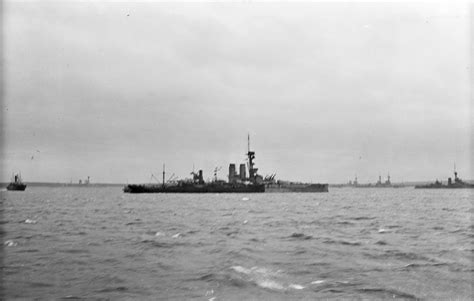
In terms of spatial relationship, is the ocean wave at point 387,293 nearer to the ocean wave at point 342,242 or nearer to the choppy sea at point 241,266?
the choppy sea at point 241,266

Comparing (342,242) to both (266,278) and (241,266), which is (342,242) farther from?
(266,278)

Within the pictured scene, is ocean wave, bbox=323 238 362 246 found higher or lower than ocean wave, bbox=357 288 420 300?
higher

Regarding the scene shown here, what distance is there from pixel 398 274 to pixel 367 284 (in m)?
2.20

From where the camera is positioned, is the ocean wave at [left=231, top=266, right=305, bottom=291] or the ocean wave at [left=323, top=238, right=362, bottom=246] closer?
the ocean wave at [left=231, top=266, right=305, bottom=291]

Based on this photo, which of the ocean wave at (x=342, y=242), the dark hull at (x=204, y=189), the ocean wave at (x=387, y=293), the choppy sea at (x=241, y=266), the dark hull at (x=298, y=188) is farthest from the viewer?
the dark hull at (x=298, y=188)

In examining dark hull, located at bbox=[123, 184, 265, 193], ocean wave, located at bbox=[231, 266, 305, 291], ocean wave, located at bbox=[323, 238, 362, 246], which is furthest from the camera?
dark hull, located at bbox=[123, 184, 265, 193]

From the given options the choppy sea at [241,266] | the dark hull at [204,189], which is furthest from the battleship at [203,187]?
the choppy sea at [241,266]

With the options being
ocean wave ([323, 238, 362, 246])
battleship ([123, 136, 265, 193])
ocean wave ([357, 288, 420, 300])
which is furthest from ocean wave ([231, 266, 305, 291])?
battleship ([123, 136, 265, 193])

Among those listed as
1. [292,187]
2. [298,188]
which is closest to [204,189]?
[292,187]

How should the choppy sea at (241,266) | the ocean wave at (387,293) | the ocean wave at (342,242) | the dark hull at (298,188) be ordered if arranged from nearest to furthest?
the ocean wave at (387,293) < the choppy sea at (241,266) < the ocean wave at (342,242) < the dark hull at (298,188)

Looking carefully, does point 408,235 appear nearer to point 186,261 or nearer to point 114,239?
point 186,261

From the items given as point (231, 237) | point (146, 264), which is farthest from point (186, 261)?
point (231, 237)

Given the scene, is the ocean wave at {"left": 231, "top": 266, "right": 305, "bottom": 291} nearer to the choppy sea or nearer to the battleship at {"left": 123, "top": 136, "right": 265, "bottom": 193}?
the choppy sea

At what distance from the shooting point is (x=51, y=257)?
762 inches
